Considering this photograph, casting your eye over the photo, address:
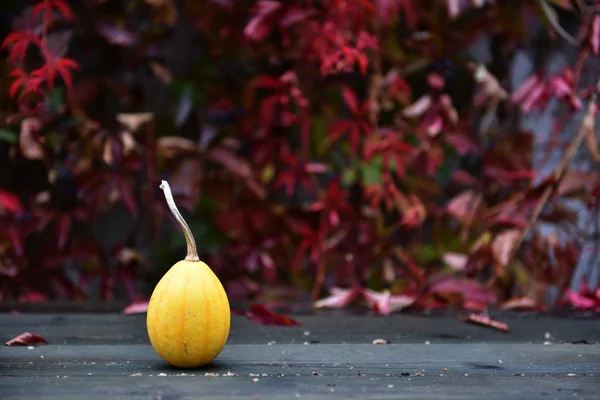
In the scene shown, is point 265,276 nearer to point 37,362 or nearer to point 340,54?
point 340,54

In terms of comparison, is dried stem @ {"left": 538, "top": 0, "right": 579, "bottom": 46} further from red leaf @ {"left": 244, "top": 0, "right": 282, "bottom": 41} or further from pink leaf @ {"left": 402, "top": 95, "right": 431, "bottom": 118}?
red leaf @ {"left": 244, "top": 0, "right": 282, "bottom": 41}

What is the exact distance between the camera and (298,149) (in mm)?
2705

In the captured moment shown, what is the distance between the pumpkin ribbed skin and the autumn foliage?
103 cm

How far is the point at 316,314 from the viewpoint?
83.9 inches

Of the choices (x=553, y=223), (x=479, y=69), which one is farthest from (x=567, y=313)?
(x=479, y=69)

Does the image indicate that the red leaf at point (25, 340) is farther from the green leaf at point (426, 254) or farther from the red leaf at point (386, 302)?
the green leaf at point (426, 254)

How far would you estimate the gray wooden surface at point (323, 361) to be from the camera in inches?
45.6

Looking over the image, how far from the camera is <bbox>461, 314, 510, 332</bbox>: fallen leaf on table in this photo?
1871 millimetres

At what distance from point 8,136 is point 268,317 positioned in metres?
1.07

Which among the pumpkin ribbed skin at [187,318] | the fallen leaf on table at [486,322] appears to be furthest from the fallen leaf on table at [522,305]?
the pumpkin ribbed skin at [187,318]

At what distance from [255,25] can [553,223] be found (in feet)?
3.46

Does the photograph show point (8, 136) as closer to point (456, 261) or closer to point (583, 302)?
point (456, 261)

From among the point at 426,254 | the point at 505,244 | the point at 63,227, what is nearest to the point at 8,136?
the point at 63,227

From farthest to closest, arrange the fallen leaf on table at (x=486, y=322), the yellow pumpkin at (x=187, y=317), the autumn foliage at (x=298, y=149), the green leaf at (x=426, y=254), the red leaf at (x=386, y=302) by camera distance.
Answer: the green leaf at (x=426, y=254), the autumn foliage at (x=298, y=149), the red leaf at (x=386, y=302), the fallen leaf on table at (x=486, y=322), the yellow pumpkin at (x=187, y=317)
